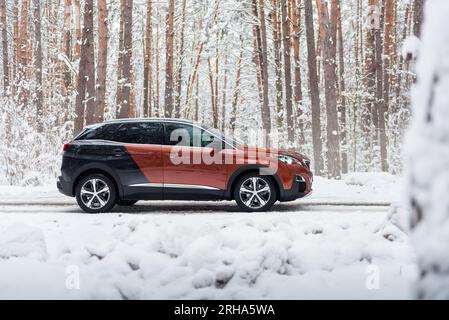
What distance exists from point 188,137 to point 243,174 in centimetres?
127

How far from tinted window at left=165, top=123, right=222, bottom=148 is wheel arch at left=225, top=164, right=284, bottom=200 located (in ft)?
2.13

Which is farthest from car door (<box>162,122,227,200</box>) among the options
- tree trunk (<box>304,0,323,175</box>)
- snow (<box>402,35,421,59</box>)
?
tree trunk (<box>304,0,323,175</box>)

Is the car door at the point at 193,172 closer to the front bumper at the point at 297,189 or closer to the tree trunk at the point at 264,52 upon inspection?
the front bumper at the point at 297,189

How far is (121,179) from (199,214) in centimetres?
163

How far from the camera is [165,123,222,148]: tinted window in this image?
8.88m

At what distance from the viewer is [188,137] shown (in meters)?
8.95

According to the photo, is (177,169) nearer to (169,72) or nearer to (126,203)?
(126,203)

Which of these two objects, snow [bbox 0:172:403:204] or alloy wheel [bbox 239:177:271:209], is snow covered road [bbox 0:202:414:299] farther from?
snow [bbox 0:172:403:204]

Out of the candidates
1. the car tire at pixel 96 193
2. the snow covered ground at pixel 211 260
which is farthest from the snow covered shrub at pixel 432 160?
the car tire at pixel 96 193

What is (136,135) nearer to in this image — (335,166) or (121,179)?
(121,179)

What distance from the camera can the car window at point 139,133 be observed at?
902 cm

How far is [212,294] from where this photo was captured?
4871 mm

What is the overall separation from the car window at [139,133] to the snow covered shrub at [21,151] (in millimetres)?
5724

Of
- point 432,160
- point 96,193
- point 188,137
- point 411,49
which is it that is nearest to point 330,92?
point 188,137
